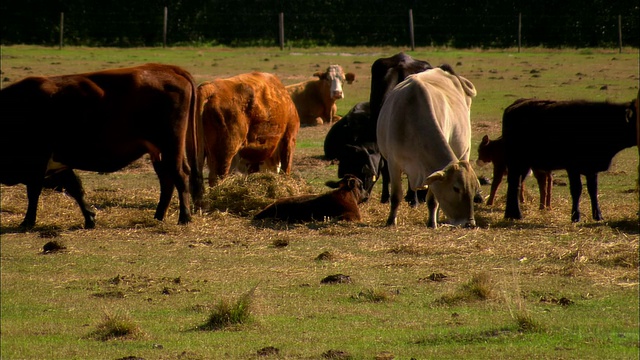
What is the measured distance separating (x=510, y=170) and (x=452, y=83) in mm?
1291

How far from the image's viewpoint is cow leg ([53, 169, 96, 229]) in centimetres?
1191

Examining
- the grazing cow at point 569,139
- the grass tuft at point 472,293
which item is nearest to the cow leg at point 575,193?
the grazing cow at point 569,139

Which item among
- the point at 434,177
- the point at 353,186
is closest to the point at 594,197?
the point at 434,177

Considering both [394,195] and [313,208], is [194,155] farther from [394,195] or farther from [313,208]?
[394,195]

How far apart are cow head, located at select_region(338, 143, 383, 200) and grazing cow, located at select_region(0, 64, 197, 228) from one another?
315cm

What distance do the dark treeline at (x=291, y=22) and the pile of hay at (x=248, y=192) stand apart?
1065 inches

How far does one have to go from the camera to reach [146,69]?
12.3 m

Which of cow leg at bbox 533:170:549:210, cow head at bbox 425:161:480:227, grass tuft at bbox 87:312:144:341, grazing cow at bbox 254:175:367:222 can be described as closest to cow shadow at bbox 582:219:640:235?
cow leg at bbox 533:170:549:210

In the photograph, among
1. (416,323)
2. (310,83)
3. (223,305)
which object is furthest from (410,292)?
(310,83)

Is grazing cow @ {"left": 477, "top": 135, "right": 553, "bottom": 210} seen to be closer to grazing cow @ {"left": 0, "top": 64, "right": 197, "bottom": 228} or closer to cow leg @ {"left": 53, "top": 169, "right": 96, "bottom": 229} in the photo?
grazing cow @ {"left": 0, "top": 64, "right": 197, "bottom": 228}

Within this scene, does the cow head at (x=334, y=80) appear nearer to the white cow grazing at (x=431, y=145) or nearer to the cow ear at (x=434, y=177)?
the white cow grazing at (x=431, y=145)

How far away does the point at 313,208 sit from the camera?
1206 centimetres


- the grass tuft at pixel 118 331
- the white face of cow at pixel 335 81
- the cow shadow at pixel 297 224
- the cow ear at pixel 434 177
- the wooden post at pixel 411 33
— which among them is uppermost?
the wooden post at pixel 411 33

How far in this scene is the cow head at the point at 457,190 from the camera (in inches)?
430
